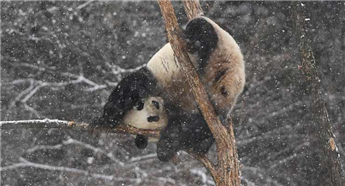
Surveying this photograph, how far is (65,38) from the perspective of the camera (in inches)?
429

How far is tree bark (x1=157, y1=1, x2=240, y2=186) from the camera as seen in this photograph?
400cm

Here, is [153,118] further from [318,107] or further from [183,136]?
[318,107]

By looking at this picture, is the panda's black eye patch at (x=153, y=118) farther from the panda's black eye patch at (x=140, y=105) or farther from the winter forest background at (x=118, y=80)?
the winter forest background at (x=118, y=80)

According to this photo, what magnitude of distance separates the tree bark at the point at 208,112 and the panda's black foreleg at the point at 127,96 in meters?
0.64

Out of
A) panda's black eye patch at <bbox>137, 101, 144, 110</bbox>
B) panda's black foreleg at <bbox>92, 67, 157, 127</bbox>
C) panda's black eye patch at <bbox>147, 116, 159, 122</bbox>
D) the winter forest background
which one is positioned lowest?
the winter forest background

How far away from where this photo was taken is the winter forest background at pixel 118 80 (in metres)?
10.4

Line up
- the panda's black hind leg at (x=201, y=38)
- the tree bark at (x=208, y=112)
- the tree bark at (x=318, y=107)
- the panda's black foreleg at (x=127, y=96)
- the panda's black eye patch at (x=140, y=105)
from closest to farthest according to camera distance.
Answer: the tree bark at (x=208, y=112) < the panda's black hind leg at (x=201, y=38) < the panda's black foreleg at (x=127, y=96) < the panda's black eye patch at (x=140, y=105) < the tree bark at (x=318, y=107)

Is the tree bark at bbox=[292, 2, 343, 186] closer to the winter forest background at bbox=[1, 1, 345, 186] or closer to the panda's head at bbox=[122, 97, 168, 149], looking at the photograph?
the winter forest background at bbox=[1, 1, 345, 186]

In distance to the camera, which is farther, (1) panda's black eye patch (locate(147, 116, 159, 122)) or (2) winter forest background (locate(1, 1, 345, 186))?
(2) winter forest background (locate(1, 1, 345, 186))

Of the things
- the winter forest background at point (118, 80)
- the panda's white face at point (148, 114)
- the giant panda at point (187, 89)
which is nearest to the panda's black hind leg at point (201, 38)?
the giant panda at point (187, 89)

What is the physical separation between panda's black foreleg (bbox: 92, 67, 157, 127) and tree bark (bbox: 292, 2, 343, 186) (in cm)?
322

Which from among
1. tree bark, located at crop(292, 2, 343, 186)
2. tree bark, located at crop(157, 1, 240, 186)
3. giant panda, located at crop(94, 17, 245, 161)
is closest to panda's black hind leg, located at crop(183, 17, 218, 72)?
giant panda, located at crop(94, 17, 245, 161)

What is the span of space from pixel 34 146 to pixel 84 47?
2.35 meters

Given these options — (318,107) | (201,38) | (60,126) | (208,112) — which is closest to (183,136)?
(208,112)
